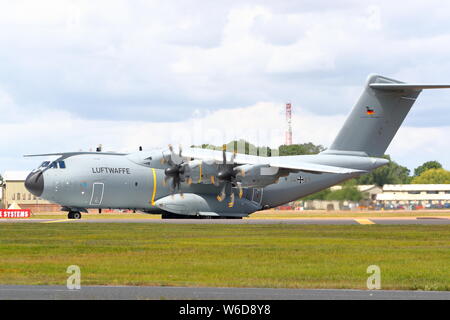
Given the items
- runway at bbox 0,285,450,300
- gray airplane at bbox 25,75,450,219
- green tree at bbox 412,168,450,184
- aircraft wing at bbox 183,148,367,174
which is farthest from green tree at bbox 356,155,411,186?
green tree at bbox 412,168,450,184

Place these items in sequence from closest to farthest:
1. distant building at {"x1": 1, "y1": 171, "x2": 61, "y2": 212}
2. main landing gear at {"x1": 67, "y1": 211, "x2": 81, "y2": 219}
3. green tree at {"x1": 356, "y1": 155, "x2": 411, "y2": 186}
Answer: main landing gear at {"x1": 67, "y1": 211, "x2": 81, "y2": 219} → green tree at {"x1": 356, "y1": 155, "x2": 411, "y2": 186} → distant building at {"x1": 1, "y1": 171, "x2": 61, "y2": 212}

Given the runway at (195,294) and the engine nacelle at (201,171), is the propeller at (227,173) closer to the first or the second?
the engine nacelle at (201,171)

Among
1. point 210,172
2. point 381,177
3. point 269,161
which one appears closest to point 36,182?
point 210,172

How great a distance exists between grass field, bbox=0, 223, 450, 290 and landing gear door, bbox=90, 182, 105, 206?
850cm

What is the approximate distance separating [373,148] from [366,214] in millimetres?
11696

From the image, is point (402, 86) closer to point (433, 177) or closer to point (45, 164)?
point (45, 164)

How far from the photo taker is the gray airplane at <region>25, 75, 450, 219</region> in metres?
51.3

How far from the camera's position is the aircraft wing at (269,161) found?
49.1m

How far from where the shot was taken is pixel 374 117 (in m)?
54.2

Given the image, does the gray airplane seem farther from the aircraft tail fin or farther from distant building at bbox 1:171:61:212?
distant building at bbox 1:171:61:212

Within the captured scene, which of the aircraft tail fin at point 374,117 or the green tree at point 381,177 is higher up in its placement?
A: the aircraft tail fin at point 374,117

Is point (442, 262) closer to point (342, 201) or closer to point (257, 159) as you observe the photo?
point (257, 159)

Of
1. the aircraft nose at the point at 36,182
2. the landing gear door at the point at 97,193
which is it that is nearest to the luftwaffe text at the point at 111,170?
the landing gear door at the point at 97,193

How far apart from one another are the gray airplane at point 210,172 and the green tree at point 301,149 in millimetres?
13493
